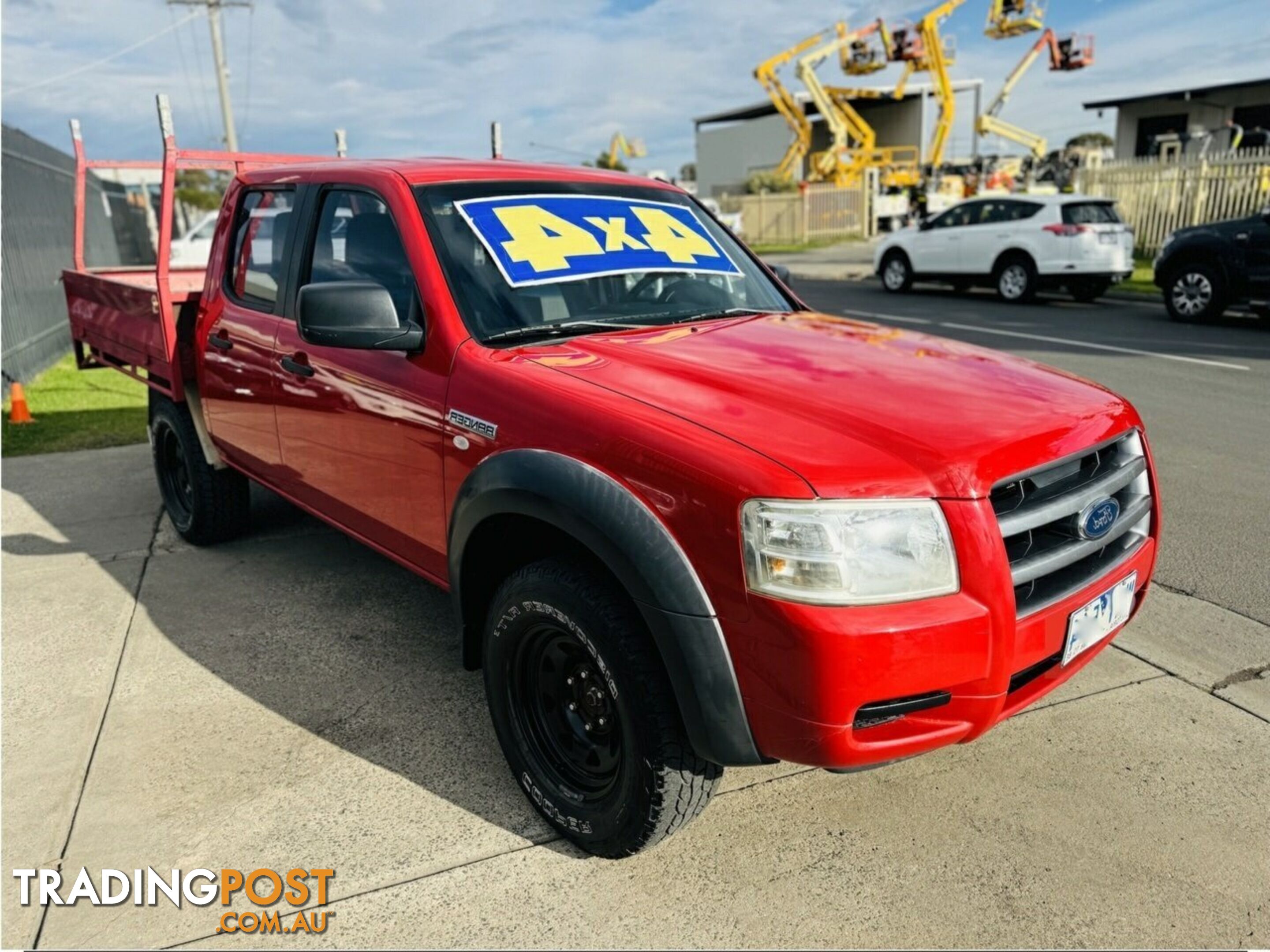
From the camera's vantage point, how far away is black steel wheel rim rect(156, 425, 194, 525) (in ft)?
16.4

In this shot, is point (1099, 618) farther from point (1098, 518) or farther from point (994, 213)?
point (994, 213)

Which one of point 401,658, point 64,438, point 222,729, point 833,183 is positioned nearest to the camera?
point 222,729

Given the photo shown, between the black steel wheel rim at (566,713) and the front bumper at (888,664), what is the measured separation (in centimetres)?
50

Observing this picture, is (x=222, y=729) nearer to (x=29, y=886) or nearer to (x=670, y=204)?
(x=29, y=886)

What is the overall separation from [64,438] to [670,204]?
6.07 meters

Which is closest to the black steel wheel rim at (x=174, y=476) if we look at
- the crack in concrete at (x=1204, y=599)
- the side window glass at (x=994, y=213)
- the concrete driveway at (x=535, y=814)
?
the concrete driveway at (x=535, y=814)

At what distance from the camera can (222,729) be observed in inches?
124

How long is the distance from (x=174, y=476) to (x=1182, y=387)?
783 cm

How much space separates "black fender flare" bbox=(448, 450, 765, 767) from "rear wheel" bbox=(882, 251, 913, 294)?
51.7 ft

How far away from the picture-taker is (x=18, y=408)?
8.06 metres

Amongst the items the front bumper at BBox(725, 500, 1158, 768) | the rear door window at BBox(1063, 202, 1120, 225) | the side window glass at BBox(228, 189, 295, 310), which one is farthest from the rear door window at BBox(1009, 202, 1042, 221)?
the front bumper at BBox(725, 500, 1158, 768)

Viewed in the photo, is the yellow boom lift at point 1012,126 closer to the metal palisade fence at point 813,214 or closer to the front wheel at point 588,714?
the metal palisade fence at point 813,214

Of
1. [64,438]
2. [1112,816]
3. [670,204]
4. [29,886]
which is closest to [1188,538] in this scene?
[1112,816]

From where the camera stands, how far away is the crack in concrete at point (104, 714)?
2365 millimetres
